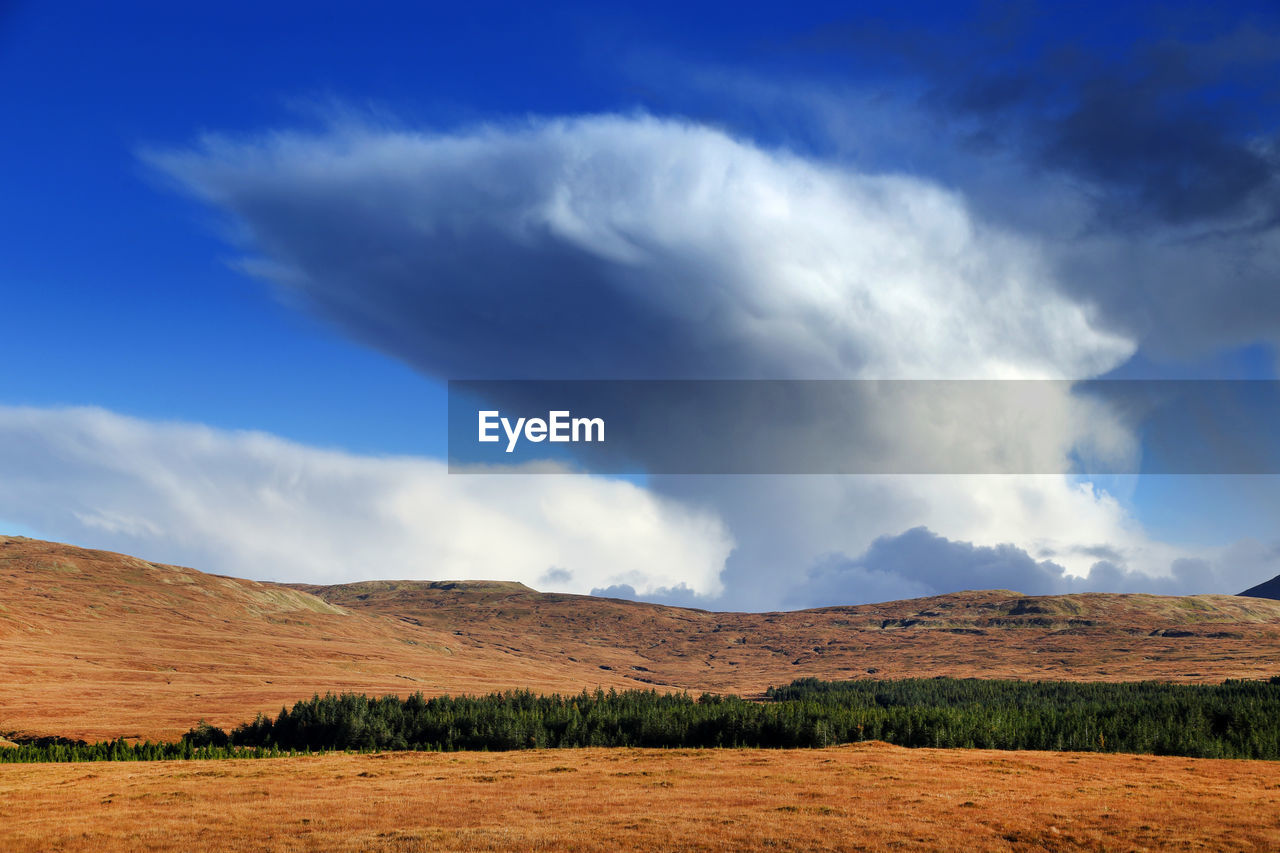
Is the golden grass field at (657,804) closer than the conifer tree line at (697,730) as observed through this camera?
Yes

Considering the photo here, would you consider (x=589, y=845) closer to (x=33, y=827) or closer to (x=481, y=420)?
(x=33, y=827)

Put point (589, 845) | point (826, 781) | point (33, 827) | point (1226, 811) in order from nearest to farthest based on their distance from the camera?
A: point (589, 845) → point (33, 827) → point (1226, 811) → point (826, 781)

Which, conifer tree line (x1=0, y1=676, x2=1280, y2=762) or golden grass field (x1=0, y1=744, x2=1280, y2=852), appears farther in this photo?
conifer tree line (x1=0, y1=676, x2=1280, y2=762)

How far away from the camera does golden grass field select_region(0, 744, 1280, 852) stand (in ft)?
183

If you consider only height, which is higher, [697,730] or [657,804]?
[657,804]

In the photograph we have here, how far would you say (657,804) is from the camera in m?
68.1

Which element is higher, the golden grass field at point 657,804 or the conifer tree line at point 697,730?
the golden grass field at point 657,804

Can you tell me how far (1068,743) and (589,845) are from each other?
106 m

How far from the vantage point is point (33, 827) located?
59312 millimetres

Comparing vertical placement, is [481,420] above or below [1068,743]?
above

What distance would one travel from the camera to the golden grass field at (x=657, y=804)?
2201 inches

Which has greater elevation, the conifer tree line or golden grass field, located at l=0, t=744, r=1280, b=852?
golden grass field, located at l=0, t=744, r=1280, b=852

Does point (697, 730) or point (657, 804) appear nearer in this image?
point (657, 804)

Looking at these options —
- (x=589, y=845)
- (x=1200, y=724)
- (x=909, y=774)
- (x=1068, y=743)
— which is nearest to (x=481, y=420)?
(x=909, y=774)
